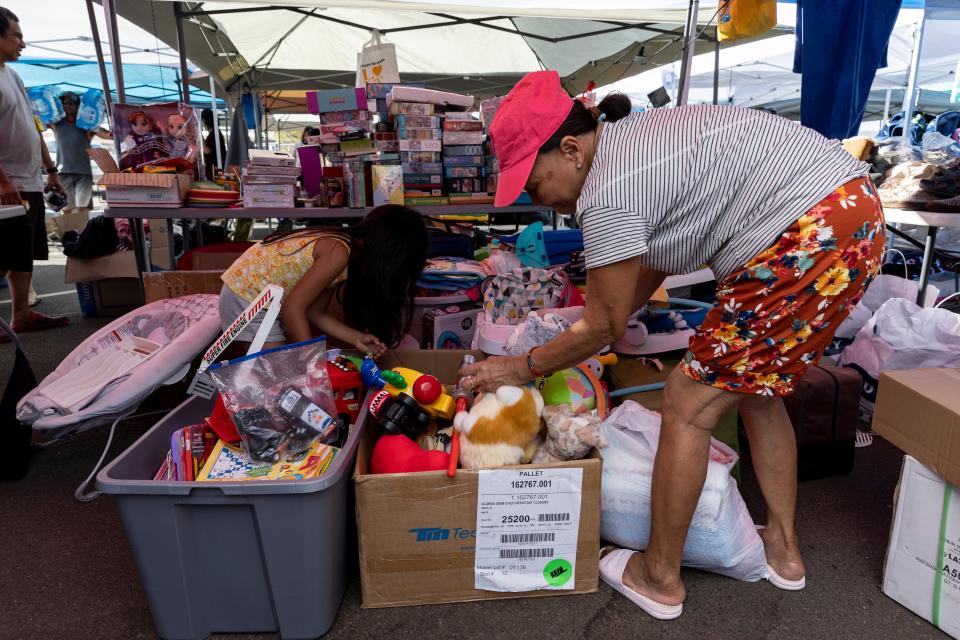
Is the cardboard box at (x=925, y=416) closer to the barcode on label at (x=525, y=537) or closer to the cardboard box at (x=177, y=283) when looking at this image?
the barcode on label at (x=525, y=537)

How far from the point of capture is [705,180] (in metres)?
1.34

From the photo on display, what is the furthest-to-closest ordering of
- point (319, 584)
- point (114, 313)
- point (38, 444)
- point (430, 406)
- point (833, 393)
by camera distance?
point (114, 313), point (38, 444), point (833, 393), point (430, 406), point (319, 584)

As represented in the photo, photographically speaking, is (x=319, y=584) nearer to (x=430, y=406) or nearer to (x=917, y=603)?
(x=430, y=406)

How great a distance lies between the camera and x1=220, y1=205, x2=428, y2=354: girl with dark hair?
205 cm

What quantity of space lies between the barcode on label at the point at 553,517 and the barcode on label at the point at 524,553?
0.09 m

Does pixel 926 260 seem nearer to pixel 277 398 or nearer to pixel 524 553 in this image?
pixel 524 553

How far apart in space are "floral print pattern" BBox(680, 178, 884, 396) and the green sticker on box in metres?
0.61

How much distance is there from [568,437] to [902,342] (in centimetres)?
198

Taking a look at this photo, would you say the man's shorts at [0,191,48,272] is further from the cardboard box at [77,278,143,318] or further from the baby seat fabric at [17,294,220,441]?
the cardboard box at [77,278,143,318]

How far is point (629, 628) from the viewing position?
1.54 metres

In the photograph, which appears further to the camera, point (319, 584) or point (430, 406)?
point (430, 406)

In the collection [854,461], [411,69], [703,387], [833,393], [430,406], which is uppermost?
[411,69]

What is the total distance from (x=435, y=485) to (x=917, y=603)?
129cm

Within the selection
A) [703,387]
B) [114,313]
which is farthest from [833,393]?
[114,313]
